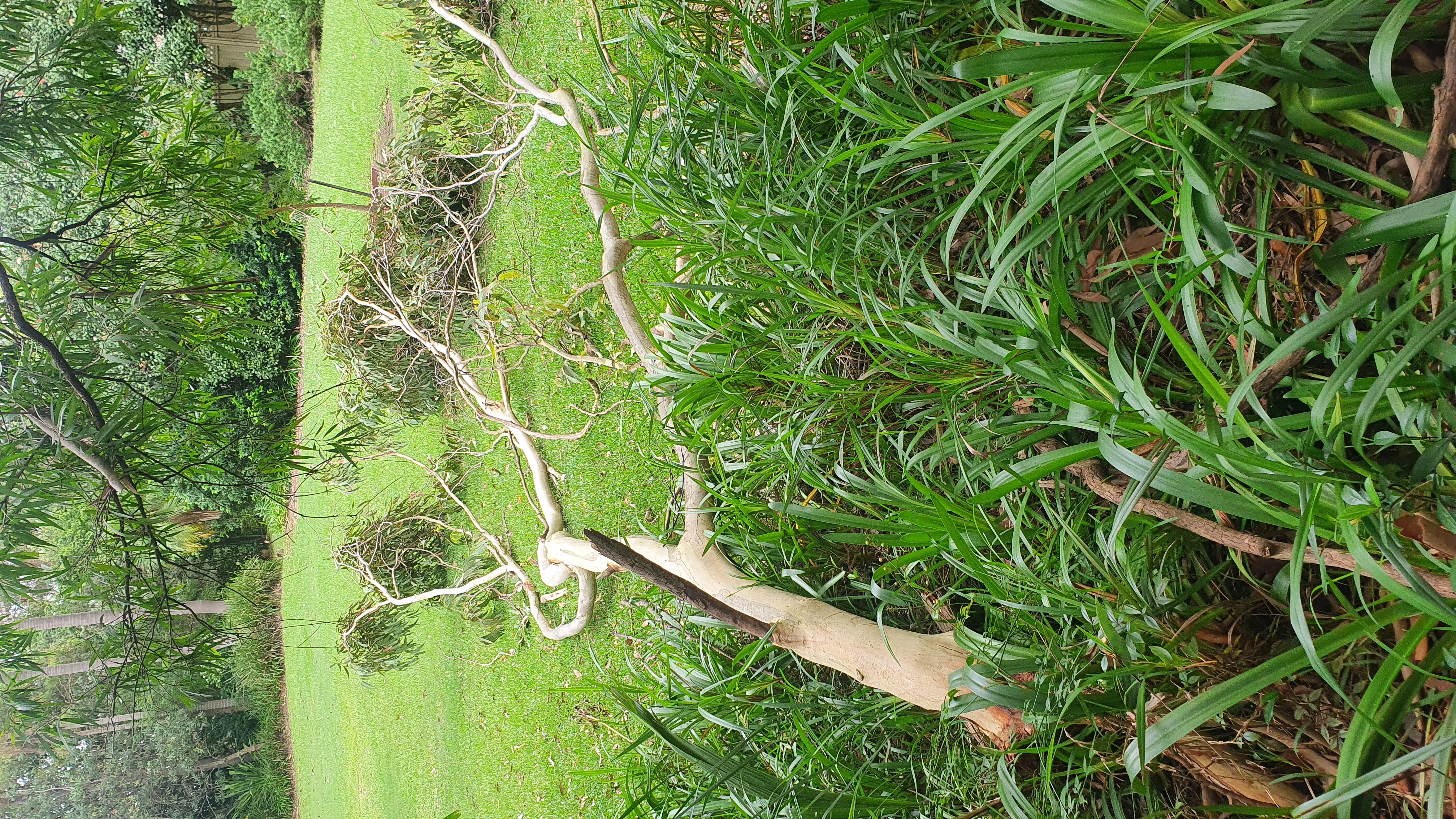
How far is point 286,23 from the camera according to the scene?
30.3ft

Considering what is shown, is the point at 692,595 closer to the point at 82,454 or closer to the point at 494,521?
the point at 82,454

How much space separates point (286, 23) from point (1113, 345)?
1116cm

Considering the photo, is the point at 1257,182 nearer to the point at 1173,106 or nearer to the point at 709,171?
the point at 1173,106

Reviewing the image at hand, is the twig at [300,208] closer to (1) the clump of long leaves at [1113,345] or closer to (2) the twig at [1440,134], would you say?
(1) the clump of long leaves at [1113,345]

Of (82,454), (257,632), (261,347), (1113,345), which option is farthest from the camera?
(257,632)

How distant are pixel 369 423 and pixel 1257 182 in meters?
5.39

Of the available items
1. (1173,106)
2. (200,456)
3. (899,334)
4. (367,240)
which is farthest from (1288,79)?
(367,240)

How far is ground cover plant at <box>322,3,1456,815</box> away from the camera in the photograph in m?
0.70

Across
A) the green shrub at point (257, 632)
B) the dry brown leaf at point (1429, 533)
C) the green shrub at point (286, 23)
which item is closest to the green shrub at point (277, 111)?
the green shrub at point (286, 23)

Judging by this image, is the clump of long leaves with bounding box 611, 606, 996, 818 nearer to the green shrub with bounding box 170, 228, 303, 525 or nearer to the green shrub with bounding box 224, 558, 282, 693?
the green shrub with bounding box 170, 228, 303, 525

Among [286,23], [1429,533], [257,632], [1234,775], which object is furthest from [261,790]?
[1429,533]

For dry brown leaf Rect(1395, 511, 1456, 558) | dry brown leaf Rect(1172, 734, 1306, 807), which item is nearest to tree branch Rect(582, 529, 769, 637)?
dry brown leaf Rect(1172, 734, 1306, 807)

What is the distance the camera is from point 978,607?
1.39 m

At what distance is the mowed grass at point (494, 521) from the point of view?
3564 millimetres
